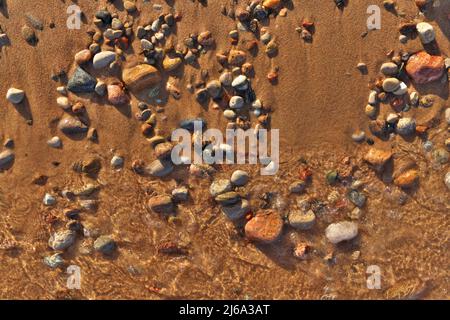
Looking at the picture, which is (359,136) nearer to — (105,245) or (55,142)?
(105,245)

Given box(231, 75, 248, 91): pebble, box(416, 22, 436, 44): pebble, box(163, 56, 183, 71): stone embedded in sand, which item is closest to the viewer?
box(416, 22, 436, 44): pebble

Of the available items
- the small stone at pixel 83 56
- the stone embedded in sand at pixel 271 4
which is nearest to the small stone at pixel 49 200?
the small stone at pixel 83 56

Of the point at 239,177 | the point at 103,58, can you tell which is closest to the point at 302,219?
the point at 239,177

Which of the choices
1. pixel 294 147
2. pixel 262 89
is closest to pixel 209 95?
pixel 262 89

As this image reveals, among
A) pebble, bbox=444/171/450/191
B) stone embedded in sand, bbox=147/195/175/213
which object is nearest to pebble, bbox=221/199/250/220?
stone embedded in sand, bbox=147/195/175/213

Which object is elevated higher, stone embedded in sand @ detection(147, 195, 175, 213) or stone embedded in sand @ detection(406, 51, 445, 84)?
stone embedded in sand @ detection(406, 51, 445, 84)

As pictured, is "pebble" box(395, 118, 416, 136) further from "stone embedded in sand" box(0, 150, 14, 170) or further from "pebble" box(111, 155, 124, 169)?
"stone embedded in sand" box(0, 150, 14, 170)

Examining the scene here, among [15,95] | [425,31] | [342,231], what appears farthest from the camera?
[15,95]
